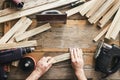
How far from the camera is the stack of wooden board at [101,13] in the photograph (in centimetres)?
275

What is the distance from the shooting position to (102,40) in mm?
2748

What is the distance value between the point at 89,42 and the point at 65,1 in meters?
0.39

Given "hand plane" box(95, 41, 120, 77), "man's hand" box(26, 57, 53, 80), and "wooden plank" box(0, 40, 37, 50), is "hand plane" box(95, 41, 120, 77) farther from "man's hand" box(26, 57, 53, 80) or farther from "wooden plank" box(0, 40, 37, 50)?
"wooden plank" box(0, 40, 37, 50)

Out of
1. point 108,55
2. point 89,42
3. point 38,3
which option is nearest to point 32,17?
point 38,3

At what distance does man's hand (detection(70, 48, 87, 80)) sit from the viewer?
8.70ft

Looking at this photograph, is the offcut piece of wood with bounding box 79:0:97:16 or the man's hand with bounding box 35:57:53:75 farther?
the offcut piece of wood with bounding box 79:0:97:16

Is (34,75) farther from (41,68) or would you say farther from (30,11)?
(30,11)

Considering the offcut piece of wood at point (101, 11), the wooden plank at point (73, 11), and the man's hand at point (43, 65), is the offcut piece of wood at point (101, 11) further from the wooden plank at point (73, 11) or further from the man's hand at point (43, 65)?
the man's hand at point (43, 65)

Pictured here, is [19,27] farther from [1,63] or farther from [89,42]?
[89,42]

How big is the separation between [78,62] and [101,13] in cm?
45

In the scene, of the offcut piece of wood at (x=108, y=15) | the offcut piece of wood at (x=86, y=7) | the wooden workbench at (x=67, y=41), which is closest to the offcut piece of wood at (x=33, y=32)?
the wooden workbench at (x=67, y=41)

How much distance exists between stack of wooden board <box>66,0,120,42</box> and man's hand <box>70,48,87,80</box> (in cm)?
18

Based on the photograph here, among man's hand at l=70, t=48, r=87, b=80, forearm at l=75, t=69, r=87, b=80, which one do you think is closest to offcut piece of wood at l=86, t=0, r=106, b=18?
man's hand at l=70, t=48, r=87, b=80

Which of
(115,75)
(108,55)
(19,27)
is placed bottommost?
(115,75)
